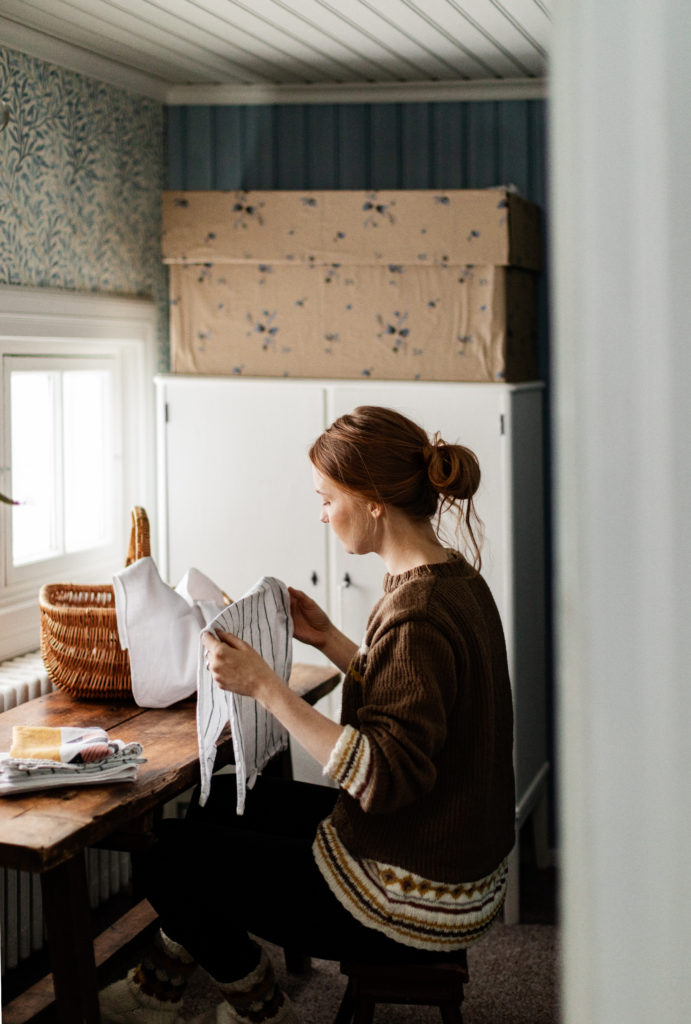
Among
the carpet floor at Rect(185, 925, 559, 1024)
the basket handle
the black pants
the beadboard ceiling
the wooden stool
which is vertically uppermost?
the beadboard ceiling

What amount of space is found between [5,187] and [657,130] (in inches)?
92.8

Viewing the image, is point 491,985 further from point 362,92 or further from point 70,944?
point 362,92

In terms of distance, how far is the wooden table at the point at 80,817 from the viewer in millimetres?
1615

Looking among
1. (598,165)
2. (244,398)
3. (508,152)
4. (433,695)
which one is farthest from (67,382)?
(598,165)

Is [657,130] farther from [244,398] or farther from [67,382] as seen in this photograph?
[67,382]

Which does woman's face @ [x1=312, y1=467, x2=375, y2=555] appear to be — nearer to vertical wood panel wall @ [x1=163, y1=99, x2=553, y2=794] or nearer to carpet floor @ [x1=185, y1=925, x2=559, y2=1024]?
carpet floor @ [x1=185, y1=925, x2=559, y2=1024]

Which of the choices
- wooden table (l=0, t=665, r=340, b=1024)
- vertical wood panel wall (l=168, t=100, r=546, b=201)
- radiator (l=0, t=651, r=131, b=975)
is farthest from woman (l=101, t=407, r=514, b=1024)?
vertical wood panel wall (l=168, t=100, r=546, b=201)

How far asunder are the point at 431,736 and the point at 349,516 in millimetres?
431

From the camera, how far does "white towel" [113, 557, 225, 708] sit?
216cm

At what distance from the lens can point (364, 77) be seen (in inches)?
123

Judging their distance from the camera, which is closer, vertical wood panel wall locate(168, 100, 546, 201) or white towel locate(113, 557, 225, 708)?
white towel locate(113, 557, 225, 708)

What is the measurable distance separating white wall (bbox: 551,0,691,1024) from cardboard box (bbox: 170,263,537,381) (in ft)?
7.23

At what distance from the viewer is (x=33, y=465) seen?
293 cm

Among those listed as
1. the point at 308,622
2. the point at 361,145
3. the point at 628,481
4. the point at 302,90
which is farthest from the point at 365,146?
the point at 628,481
